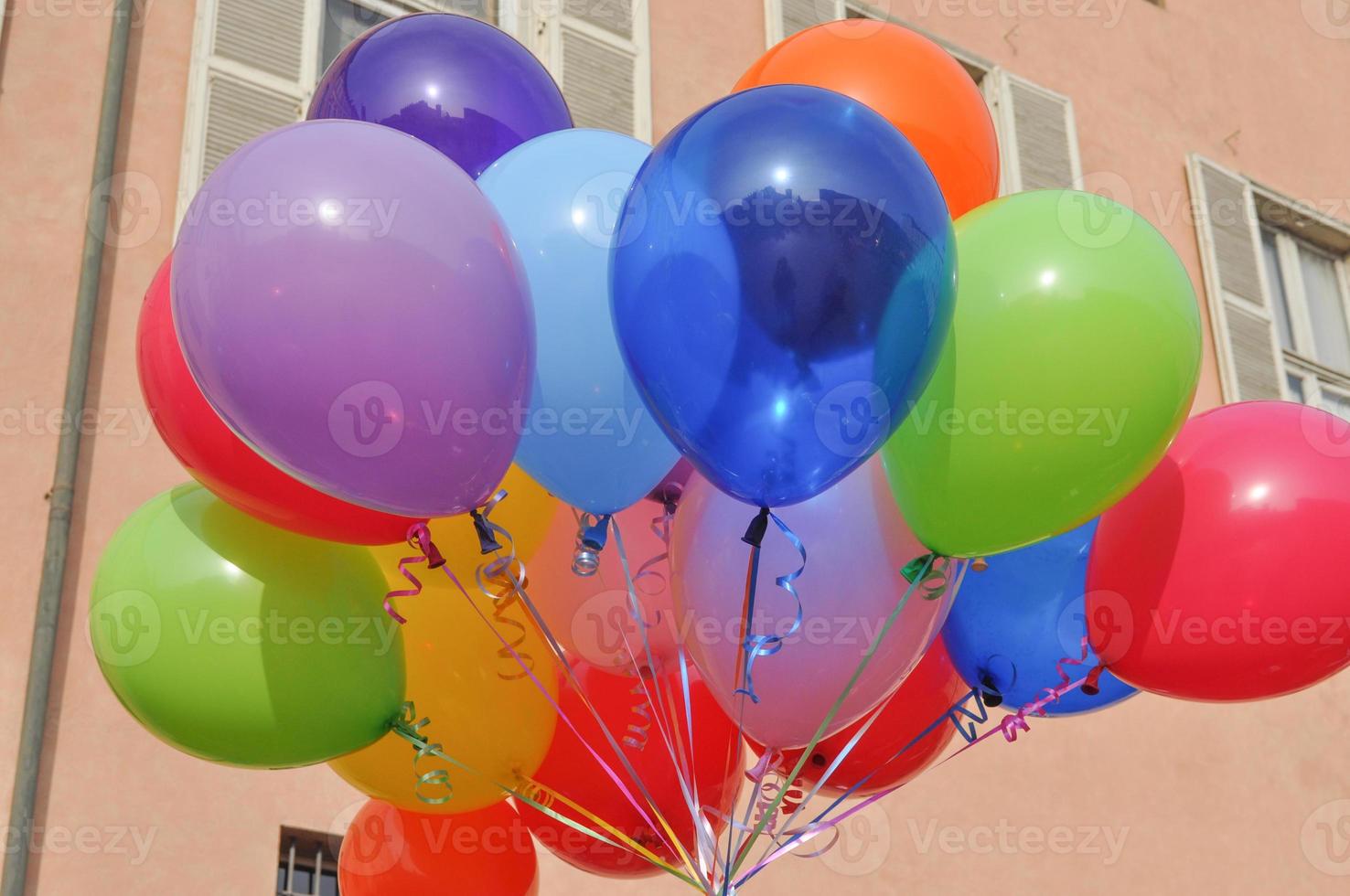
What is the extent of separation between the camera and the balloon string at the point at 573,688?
3.06m

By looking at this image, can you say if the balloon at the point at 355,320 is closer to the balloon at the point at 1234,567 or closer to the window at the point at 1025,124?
the balloon at the point at 1234,567

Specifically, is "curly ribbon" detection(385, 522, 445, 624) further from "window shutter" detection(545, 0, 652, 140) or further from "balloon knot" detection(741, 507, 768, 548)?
"window shutter" detection(545, 0, 652, 140)

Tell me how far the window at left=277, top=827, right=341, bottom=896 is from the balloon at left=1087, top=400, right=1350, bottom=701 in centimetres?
246

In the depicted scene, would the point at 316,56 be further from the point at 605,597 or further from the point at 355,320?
the point at 355,320

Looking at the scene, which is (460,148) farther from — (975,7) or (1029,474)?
(975,7)

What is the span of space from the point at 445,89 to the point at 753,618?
128 centimetres

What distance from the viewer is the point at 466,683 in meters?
3.38

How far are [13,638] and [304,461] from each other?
2.19m

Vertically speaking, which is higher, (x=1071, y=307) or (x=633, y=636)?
(x=1071, y=307)

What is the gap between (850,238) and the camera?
2.68 metres

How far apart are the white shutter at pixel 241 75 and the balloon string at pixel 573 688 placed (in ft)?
8.21

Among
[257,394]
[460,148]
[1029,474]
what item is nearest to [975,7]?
[460,148]

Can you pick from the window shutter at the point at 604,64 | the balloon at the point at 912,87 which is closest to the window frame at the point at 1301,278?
the window shutter at the point at 604,64

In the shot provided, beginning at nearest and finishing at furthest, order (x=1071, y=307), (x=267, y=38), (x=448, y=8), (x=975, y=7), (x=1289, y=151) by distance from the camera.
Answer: (x=1071, y=307) → (x=267, y=38) → (x=448, y=8) → (x=975, y=7) → (x=1289, y=151)
